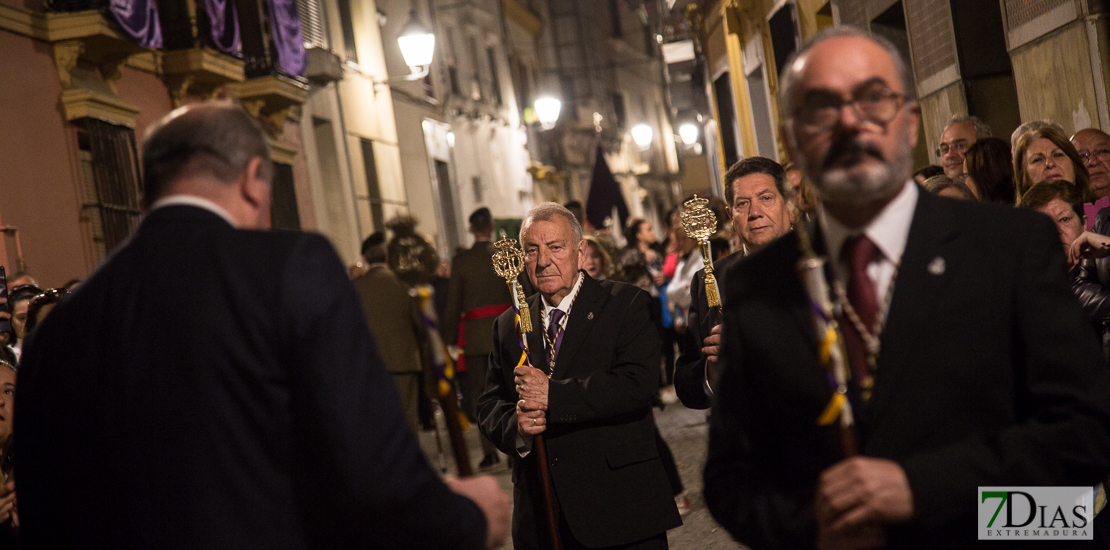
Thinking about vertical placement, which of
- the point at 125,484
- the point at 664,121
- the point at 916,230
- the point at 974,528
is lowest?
the point at 974,528

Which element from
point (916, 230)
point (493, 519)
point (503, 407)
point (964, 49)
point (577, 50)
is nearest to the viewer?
point (916, 230)

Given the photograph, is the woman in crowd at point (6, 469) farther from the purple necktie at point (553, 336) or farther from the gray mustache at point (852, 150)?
the gray mustache at point (852, 150)

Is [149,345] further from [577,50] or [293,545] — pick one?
[577,50]

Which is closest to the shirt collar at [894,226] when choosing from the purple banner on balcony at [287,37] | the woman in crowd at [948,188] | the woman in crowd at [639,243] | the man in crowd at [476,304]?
the woman in crowd at [948,188]

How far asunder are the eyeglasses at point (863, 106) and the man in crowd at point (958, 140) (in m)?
5.69

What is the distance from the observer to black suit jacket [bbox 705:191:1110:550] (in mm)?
2221

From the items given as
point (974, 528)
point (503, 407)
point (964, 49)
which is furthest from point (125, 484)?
point (964, 49)

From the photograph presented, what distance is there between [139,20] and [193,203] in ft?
41.3

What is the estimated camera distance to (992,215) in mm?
2379

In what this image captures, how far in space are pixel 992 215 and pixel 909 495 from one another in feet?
2.03

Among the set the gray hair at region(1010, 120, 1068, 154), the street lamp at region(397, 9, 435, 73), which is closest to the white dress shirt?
the gray hair at region(1010, 120, 1068, 154)

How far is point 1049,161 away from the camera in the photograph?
578cm

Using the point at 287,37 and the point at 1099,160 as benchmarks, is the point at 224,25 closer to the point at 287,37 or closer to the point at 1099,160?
the point at 287,37

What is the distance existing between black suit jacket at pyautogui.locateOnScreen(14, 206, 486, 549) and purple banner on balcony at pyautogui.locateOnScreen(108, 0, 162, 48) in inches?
461
